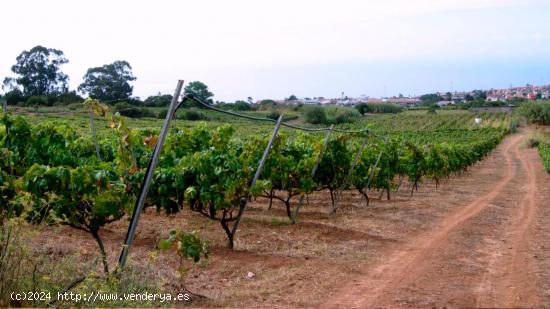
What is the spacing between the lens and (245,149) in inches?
371

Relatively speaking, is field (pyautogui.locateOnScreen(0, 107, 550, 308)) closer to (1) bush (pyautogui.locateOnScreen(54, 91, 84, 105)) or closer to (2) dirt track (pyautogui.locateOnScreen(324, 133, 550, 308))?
(2) dirt track (pyautogui.locateOnScreen(324, 133, 550, 308))

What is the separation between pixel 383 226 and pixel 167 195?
5.12 meters

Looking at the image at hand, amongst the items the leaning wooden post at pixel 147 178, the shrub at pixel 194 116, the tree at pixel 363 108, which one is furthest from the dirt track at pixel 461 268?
the tree at pixel 363 108

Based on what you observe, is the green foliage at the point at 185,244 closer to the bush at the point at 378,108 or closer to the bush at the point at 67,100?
the bush at the point at 67,100

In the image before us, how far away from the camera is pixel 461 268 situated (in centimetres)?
728

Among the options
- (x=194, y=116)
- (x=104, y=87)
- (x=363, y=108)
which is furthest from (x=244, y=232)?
(x=363, y=108)

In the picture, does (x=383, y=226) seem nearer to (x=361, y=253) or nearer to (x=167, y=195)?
(x=361, y=253)

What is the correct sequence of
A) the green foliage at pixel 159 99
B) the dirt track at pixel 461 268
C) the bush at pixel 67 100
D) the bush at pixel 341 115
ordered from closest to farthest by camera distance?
the dirt track at pixel 461 268 < the green foliage at pixel 159 99 < the bush at pixel 67 100 < the bush at pixel 341 115

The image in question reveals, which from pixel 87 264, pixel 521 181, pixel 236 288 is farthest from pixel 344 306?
pixel 521 181

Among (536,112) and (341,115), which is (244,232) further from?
(536,112)

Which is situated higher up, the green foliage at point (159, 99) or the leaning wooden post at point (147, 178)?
the green foliage at point (159, 99)

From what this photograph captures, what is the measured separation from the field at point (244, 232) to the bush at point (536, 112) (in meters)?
62.4

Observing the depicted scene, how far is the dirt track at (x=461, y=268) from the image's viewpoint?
5805 millimetres

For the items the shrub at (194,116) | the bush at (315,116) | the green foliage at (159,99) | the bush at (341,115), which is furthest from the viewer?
the bush at (341,115)
